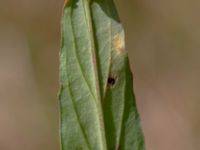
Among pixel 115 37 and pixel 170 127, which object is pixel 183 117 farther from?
pixel 115 37

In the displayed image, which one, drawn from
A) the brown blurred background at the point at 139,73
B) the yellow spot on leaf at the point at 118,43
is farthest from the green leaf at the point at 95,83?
the brown blurred background at the point at 139,73

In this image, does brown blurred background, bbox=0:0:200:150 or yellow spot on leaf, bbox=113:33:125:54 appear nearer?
yellow spot on leaf, bbox=113:33:125:54

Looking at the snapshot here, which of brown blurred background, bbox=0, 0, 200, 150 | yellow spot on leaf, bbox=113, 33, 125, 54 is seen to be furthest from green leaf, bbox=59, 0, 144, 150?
brown blurred background, bbox=0, 0, 200, 150

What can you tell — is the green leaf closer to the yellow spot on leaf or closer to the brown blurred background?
the yellow spot on leaf

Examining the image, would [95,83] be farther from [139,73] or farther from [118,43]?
[139,73]

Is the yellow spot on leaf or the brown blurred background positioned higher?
the yellow spot on leaf

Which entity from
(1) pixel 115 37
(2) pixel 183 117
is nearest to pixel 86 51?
(1) pixel 115 37

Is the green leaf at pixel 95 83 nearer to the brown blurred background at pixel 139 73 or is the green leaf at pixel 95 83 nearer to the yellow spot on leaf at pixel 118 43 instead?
the yellow spot on leaf at pixel 118 43

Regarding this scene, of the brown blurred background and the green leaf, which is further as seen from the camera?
the brown blurred background
